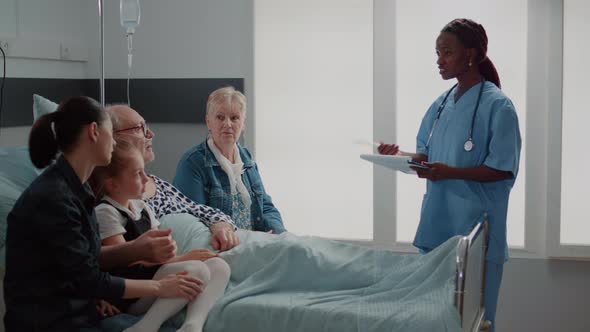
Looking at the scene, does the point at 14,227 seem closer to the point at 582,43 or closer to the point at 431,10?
the point at 431,10

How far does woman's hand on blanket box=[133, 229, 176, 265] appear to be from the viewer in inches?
88.3

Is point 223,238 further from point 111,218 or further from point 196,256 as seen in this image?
point 111,218

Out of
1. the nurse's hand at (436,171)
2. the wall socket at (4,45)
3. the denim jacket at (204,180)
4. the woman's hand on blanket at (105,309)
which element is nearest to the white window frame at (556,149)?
the nurse's hand at (436,171)

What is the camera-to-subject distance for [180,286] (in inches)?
89.2

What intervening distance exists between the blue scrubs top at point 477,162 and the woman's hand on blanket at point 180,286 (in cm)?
124

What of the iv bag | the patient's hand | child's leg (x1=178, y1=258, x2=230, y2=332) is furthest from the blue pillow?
the iv bag

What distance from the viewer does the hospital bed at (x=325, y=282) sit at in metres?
2.21

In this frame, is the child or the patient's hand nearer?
the child

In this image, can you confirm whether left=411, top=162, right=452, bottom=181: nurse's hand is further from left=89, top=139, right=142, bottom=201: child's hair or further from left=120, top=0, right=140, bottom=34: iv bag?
left=120, top=0, right=140, bottom=34: iv bag

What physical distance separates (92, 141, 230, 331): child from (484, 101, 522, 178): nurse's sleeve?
122 cm

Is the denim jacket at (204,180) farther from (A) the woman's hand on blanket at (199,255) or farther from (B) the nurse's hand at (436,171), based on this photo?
(B) the nurse's hand at (436,171)

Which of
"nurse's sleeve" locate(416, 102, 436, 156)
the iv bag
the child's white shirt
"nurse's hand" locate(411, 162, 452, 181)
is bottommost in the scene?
the child's white shirt

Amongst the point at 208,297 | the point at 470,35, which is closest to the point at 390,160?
the point at 470,35

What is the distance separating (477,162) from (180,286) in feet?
4.62
